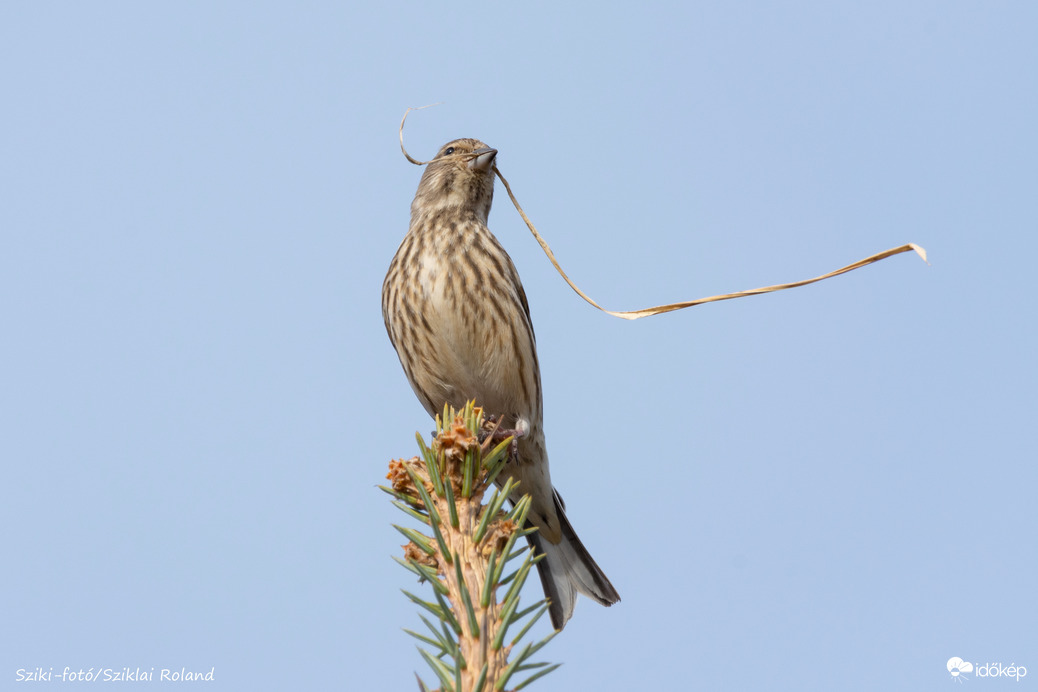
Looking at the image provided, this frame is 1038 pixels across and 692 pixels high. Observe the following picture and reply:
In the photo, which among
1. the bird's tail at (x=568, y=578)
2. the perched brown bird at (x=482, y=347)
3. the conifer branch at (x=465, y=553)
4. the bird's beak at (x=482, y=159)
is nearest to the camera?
the conifer branch at (x=465, y=553)

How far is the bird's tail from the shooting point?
586 centimetres

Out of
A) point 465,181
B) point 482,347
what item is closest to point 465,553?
point 482,347

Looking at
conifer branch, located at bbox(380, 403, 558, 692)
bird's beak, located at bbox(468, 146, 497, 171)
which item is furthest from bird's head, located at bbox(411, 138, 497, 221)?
conifer branch, located at bbox(380, 403, 558, 692)

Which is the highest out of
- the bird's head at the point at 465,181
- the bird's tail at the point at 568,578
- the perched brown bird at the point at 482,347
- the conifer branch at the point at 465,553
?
the bird's head at the point at 465,181

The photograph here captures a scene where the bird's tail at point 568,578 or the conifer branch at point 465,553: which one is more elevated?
the bird's tail at point 568,578

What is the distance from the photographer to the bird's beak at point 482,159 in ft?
22.2

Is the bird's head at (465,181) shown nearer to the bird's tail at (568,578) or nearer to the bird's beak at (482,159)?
the bird's beak at (482,159)

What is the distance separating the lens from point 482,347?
5684 mm

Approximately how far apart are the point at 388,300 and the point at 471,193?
1.26 meters

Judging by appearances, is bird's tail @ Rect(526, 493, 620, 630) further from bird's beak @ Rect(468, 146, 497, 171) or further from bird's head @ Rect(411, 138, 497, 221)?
bird's beak @ Rect(468, 146, 497, 171)

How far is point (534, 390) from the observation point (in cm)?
603

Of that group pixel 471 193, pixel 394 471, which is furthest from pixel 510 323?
pixel 394 471

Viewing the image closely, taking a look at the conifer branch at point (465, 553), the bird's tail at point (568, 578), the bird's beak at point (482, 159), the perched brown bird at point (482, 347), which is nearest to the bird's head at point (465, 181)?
the bird's beak at point (482, 159)

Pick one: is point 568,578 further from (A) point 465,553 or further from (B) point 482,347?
(A) point 465,553
